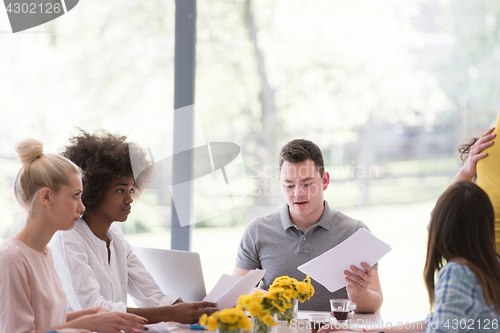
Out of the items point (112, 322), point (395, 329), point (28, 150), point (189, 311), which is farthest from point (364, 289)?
point (28, 150)

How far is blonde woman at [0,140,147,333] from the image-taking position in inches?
53.6

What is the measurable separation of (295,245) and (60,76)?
2.04 meters

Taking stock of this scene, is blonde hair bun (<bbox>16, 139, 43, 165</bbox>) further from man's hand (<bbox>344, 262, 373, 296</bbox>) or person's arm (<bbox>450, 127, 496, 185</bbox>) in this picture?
person's arm (<bbox>450, 127, 496, 185</bbox>)

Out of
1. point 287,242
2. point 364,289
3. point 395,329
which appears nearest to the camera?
point 395,329

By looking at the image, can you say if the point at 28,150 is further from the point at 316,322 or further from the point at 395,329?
the point at 395,329

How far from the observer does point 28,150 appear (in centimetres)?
148

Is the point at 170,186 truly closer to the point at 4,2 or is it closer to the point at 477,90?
the point at 4,2

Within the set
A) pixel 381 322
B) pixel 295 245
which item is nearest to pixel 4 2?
pixel 295 245

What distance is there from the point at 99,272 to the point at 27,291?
413 millimetres

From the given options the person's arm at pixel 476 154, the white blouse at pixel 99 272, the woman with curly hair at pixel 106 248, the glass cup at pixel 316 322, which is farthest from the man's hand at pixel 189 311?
the person's arm at pixel 476 154

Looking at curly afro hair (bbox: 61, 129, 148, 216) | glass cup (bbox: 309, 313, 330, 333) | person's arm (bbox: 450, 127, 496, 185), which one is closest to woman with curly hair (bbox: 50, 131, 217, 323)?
curly afro hair (bbox: 61, 129, 148, 216)

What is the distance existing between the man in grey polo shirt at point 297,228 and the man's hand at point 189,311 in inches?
23.4

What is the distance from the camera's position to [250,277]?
1567 millimetres

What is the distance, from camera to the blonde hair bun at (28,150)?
1.47 metres
